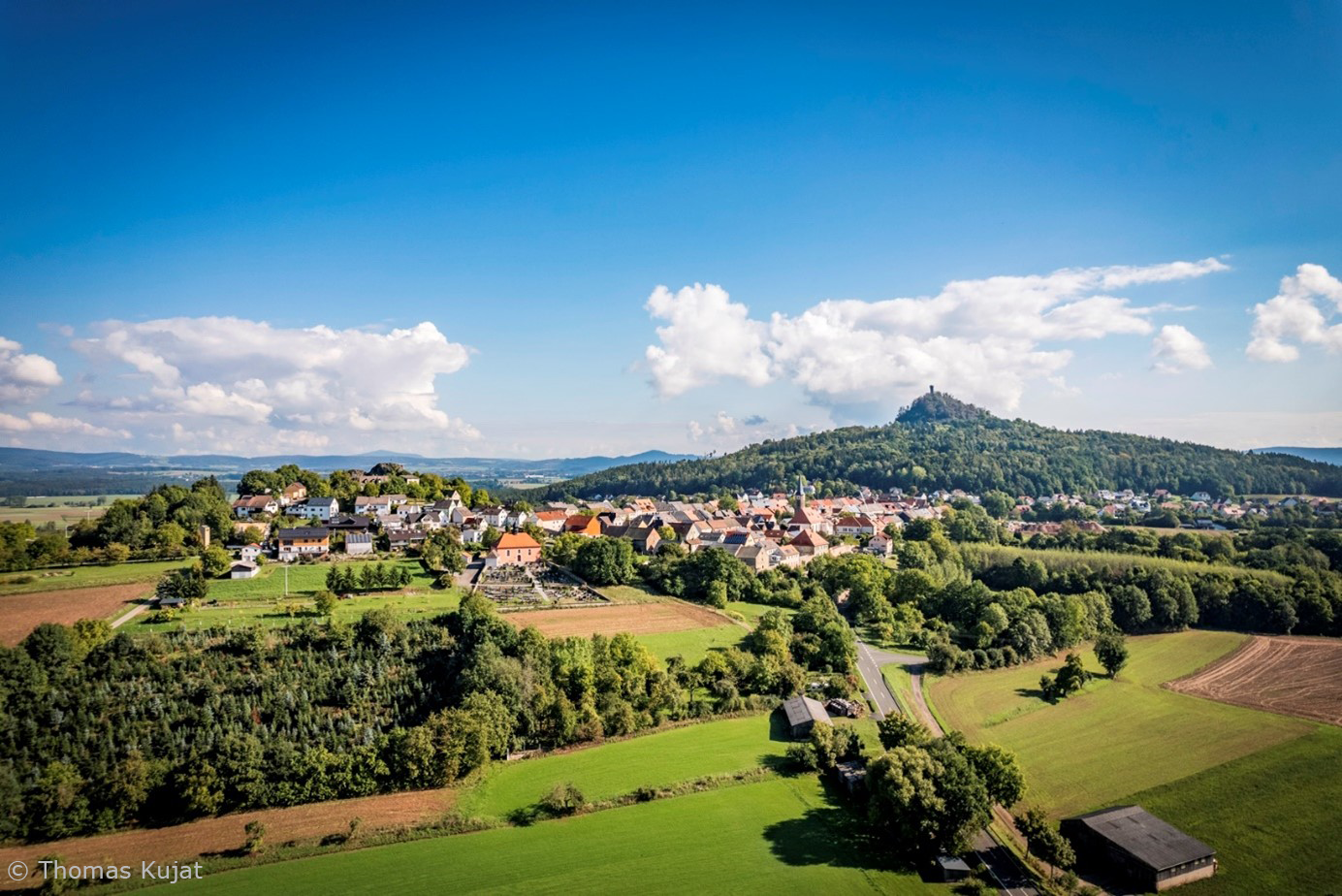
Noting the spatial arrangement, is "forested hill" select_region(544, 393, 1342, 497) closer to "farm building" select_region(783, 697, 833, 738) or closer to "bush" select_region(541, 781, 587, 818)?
"farm building" select_region(783, 697, 833, 738)

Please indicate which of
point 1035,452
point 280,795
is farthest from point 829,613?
point 1035,452

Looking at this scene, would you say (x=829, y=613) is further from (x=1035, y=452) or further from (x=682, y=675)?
(x=1035, y=452)

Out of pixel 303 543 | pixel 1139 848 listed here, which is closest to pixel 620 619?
pixel 303 543

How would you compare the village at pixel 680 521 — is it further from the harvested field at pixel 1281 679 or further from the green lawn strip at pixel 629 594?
the harvested field at pixel 1281 679

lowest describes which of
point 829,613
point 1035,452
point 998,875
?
point 998,875

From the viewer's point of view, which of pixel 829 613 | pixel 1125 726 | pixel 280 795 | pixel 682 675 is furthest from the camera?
pixel 829 613

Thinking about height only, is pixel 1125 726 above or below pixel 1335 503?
below

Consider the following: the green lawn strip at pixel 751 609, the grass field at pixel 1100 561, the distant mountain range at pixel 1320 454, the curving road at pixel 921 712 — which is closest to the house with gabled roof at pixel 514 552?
the green lawn strip at pixel 751 609
